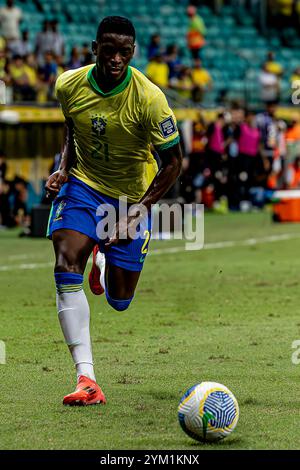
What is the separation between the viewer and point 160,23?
30.3 m

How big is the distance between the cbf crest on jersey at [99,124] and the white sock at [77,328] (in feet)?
3.37

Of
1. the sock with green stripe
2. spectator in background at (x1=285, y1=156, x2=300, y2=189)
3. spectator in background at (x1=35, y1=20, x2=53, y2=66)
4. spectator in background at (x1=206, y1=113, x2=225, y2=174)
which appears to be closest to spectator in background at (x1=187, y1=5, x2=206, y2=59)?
spectator in background at (x1=285, y1=156, x2=300, y2=189)

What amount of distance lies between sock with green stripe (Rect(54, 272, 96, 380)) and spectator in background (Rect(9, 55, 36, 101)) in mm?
15042

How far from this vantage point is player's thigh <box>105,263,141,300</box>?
7.75 metres

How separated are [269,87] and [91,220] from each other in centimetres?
2179

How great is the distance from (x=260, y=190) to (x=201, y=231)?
602cm

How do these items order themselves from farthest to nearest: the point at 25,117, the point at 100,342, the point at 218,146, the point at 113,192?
the point at 218,146 < the point at 25,117 < the point at 100,342 < the point at 113,192

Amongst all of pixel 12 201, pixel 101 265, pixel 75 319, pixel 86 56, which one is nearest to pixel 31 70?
pixel 86 56

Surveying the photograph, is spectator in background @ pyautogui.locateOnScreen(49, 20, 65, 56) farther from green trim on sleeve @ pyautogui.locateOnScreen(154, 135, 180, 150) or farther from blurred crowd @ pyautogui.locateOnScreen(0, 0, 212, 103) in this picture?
Result: green trim on sleeve @ pyautogui.locateOnScreen(154, 135, 180, 150)

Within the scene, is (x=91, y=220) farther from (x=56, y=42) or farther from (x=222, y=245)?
(x=56, y=42)

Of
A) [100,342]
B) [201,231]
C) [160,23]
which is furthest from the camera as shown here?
[160,23]

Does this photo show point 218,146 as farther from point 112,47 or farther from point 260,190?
point 112,47

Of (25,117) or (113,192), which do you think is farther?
(25,117)

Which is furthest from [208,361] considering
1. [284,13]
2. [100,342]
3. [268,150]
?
[284,13]
